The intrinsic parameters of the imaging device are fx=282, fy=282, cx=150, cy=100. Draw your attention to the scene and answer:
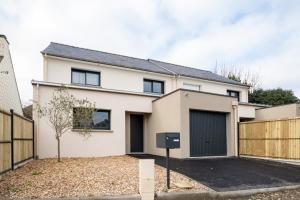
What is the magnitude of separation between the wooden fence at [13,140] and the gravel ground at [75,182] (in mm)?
435

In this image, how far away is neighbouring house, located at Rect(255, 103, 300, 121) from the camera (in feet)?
57.4

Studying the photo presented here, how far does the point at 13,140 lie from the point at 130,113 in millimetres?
8543

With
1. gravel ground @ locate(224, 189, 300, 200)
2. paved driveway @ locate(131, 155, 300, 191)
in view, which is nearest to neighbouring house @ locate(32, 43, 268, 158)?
paved driveway @ locate(131, 155, 300, 191)

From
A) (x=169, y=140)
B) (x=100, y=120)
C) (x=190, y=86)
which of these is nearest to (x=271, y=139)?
(x=190, y=86)

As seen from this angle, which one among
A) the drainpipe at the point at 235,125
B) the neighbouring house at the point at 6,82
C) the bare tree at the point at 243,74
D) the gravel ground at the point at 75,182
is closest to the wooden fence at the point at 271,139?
the drainpipe at the point at 235,125

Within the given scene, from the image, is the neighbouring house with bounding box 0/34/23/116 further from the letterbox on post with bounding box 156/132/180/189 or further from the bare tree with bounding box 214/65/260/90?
the bare tree with bounding box 214/65/260/90

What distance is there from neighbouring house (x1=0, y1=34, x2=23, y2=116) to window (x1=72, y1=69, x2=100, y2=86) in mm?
4904

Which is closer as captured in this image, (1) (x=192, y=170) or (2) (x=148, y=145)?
(1) (x=192, y=170)

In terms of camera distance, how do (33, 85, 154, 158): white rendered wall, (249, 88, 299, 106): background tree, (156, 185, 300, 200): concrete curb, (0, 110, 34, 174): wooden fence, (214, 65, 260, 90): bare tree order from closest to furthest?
1. (156, 185, 300, 200): concrete curb
2. (0, 110, 34, 174): wooden fence
3. (33, 85, 154, 158): white rendered wall
4. (249, 88, 299, 106): background tree
5. (214, 65, 260, 90): bare tree

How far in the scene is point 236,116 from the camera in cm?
1703

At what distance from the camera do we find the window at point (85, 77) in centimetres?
1770

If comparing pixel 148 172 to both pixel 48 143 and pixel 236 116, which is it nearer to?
pixel 48 143

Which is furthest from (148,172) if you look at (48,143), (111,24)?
(111,24)

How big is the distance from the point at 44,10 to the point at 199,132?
32.4 ft
